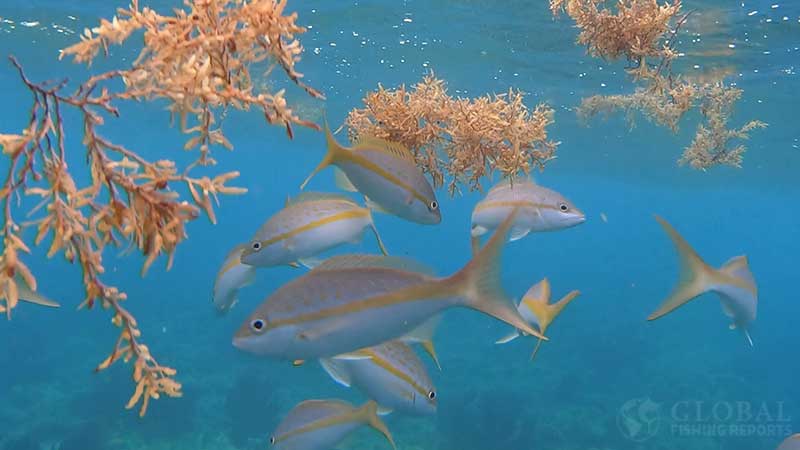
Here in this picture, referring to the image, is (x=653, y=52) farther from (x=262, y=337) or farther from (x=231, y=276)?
(x=262, y=337)

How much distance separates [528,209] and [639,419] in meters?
12.6

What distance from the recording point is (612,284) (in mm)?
36281

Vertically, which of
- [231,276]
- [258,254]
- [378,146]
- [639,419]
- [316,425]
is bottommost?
[639,419]

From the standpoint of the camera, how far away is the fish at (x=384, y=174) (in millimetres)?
3561

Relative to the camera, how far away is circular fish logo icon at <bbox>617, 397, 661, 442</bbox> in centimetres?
1389

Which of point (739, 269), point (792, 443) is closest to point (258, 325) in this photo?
point (739, 269)

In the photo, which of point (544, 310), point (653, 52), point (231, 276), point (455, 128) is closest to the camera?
point (231, 276)

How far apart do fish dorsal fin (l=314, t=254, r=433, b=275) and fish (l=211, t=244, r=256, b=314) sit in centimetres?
181

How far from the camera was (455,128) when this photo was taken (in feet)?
16.2

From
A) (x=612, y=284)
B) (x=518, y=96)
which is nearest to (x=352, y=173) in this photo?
(x=518, y=96)

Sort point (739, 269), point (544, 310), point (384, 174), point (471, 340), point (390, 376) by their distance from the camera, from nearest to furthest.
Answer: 1. point (384, 174)
2. point (390, 376)
3. point (739, 269)
4. point (544, 310)
5. point (471, 340)

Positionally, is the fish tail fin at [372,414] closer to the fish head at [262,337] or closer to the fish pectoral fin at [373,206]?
the fish pectoral fin at [373,206]

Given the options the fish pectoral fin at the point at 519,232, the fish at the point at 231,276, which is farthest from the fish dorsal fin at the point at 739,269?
the fish at the point at 231,276

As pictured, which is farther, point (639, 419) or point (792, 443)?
point (639, 419)
